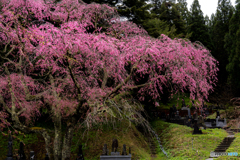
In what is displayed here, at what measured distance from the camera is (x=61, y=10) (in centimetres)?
1227

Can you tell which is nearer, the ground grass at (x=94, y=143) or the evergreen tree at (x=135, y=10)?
the ground grass at (x=94, y=143)

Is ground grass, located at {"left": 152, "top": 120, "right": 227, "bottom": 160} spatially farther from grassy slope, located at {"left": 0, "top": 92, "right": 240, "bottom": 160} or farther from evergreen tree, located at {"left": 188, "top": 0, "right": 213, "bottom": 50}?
evergreen tree, located at {"left": 188, "top": 0, "right": 213, "bottom": 50}

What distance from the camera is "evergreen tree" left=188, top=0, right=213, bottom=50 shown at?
131 ft

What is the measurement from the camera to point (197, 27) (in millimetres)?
41094

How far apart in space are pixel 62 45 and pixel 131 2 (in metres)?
12.6

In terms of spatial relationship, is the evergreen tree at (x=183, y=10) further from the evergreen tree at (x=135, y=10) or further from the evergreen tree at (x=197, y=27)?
the evergreen tree at (x=135, y=10)

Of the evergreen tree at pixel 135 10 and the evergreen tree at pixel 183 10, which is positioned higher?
the evergreen tree at pixel 183 10

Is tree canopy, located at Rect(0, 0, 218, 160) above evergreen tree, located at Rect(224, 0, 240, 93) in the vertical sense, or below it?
below

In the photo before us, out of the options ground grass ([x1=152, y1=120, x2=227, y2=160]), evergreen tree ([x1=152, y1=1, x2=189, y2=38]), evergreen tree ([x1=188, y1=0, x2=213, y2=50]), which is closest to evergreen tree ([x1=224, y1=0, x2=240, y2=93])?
evergreen tree ([x1=188, y1=0, x2=213, y2=50])

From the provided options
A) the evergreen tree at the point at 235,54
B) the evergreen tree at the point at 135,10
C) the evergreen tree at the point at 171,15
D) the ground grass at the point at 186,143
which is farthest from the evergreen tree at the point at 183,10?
the ground grass at the point at 186,143

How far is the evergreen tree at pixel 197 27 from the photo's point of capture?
39938mm

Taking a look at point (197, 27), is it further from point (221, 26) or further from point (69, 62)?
point (69, 62)

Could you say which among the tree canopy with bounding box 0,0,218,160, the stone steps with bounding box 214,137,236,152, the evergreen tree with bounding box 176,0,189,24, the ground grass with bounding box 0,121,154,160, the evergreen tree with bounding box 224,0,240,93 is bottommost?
the stone steps with bounding box 214,137,236,152

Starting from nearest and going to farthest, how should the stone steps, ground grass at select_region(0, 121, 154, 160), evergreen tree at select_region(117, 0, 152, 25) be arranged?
ground grass at select_region(0, 121, 154, 160)
the stone steps
evergreen tree at select_region(117, 0, 152, 25)
